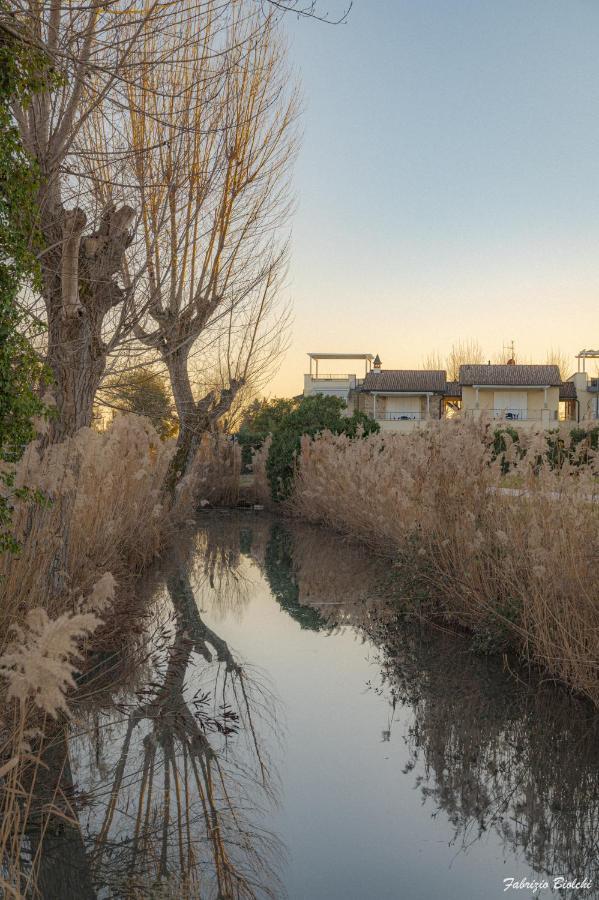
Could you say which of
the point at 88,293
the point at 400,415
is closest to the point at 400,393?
the point at 400,415

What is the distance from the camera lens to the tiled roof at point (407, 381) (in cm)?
4338

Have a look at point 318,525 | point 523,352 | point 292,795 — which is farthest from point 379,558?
point 523,352

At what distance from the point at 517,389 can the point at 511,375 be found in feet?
3.05

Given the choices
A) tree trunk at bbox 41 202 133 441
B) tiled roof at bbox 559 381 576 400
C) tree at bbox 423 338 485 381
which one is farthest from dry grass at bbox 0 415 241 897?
tree at bbox 423 338 485 381

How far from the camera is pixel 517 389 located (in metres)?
42.5

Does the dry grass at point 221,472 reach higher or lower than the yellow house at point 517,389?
lower

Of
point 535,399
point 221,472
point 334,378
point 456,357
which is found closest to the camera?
point 221,472

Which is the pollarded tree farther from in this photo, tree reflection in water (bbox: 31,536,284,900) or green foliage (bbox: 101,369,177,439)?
tree reflection in water (bbox: 31,536,284,900)

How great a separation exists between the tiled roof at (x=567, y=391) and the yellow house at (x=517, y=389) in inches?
39.4

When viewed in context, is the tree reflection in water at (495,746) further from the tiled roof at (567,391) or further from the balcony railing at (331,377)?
the tiled roof at (567,391)

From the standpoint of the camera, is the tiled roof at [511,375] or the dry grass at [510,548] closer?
the dry grass at [510,548]

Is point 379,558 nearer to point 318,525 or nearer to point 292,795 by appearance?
point 318,525

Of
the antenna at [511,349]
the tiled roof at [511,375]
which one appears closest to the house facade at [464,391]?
the tiled roof at [511,375]

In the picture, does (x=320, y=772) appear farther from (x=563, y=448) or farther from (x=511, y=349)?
(x=511, y=349)
